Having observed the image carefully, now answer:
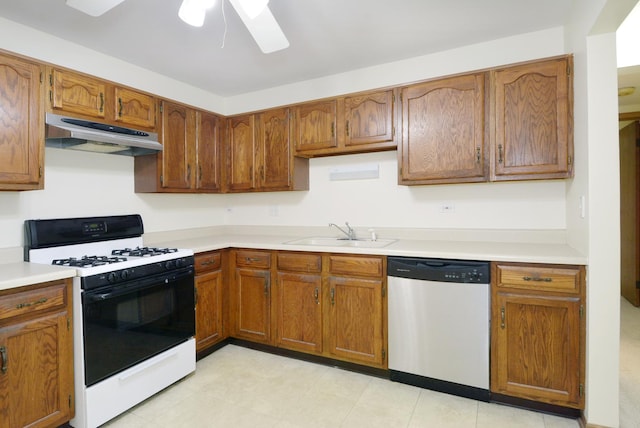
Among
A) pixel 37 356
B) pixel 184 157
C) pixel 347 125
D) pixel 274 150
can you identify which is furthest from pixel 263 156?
pixel 37 356

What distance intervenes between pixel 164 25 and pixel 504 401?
3.21 metres

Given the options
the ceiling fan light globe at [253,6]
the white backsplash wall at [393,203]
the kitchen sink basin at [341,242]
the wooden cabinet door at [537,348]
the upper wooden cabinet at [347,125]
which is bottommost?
the wooden cabinet door at [537,348]

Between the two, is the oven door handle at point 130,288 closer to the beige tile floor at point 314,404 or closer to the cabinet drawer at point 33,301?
the cabinet drawer at point 33,301

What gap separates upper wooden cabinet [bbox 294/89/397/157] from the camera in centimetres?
271

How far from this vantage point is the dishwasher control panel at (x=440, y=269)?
6.89 ft

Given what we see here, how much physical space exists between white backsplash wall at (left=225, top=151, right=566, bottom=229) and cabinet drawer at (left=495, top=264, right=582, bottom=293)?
650 mm

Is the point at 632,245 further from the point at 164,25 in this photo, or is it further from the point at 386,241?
the point at 164,25

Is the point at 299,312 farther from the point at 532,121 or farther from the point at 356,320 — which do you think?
the point at 532,121

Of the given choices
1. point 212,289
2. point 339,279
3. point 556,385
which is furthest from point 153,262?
point 556,385

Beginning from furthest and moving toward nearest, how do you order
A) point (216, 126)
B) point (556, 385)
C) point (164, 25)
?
1. point (216, 126)
2. point (164, 25)
3. point (556, 385)

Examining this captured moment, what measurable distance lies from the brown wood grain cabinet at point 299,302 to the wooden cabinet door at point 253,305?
0.35 ft

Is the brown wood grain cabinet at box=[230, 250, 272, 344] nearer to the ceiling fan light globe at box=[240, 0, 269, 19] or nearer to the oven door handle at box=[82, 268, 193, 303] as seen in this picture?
the oven door handle at box=[82, 268, 193, 303]

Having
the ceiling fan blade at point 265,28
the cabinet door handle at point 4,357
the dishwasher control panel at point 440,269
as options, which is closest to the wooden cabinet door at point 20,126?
the cabinet door handle at point 4,357

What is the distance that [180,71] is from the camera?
10.00ft
